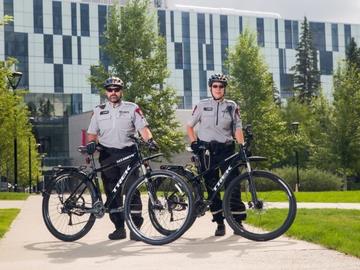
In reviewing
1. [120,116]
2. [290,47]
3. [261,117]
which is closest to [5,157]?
[261,117]

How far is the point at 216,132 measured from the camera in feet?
24.1

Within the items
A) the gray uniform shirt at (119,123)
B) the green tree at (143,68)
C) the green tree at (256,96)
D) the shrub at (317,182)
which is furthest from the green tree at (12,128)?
the shrub at (317,182)

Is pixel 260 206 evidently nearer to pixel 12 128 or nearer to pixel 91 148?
pixel 91 148

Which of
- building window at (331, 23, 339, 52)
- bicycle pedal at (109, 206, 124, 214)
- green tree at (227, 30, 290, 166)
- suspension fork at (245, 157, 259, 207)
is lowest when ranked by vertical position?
bicycle pedal at (109, 206, 124, 214)

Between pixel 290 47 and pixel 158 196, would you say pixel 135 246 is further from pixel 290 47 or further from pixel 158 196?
pixel 290 47

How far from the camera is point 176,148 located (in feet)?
109

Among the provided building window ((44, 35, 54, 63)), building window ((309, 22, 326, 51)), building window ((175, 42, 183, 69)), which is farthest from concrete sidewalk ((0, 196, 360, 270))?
building window ((309, 22, 326, 51))

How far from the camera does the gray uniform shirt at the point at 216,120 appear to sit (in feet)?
24.1

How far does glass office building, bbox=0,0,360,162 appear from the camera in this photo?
7275 centimetres

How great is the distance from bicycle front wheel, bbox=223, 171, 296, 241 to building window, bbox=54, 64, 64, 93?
69.7 meters

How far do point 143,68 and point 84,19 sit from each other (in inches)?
1763

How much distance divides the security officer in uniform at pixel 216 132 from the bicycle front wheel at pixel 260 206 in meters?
0.42

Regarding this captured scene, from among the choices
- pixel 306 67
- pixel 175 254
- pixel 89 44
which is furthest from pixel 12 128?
pixel 306 67

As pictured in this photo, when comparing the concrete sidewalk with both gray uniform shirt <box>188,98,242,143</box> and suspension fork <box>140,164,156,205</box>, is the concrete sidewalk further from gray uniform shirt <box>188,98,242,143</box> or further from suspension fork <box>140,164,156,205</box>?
gray uniform shirt <box>188,98,242,143</box>
